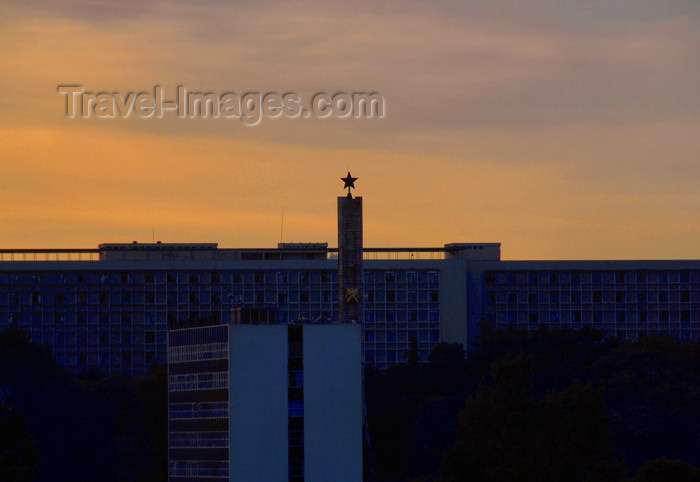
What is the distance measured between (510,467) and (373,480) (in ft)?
74.8

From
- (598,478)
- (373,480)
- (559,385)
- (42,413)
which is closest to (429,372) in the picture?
(559,385)

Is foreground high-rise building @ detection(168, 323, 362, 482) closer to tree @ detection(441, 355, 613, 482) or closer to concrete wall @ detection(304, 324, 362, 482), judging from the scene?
concrete wall @ detection(304, 324, 362, 482)

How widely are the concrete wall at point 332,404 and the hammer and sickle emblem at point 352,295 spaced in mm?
11750

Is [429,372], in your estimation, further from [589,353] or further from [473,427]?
[473,427]

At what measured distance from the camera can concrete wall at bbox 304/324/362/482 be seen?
132 m

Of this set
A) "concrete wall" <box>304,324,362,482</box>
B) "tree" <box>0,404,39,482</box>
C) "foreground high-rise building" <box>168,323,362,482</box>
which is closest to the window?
"foreground high-rise building" <box>168,323,362,482</box>

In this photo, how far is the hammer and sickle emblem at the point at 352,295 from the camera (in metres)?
147

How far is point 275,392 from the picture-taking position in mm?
132500

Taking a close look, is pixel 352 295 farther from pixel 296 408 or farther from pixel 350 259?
pixel 296 408

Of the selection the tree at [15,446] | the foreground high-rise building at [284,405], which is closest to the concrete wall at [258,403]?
the foreground high-rise building at [284,405]

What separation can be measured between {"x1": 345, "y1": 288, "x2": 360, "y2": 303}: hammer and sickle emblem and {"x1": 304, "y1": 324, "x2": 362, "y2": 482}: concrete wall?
1175 centimetres

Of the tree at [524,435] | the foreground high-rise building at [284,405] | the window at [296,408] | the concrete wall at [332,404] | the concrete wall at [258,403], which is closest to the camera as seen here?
the tree at [524,435]

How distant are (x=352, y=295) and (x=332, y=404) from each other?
16.5m

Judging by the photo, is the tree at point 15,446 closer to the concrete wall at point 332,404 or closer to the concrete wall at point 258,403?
the concrete wall at point 258,403
